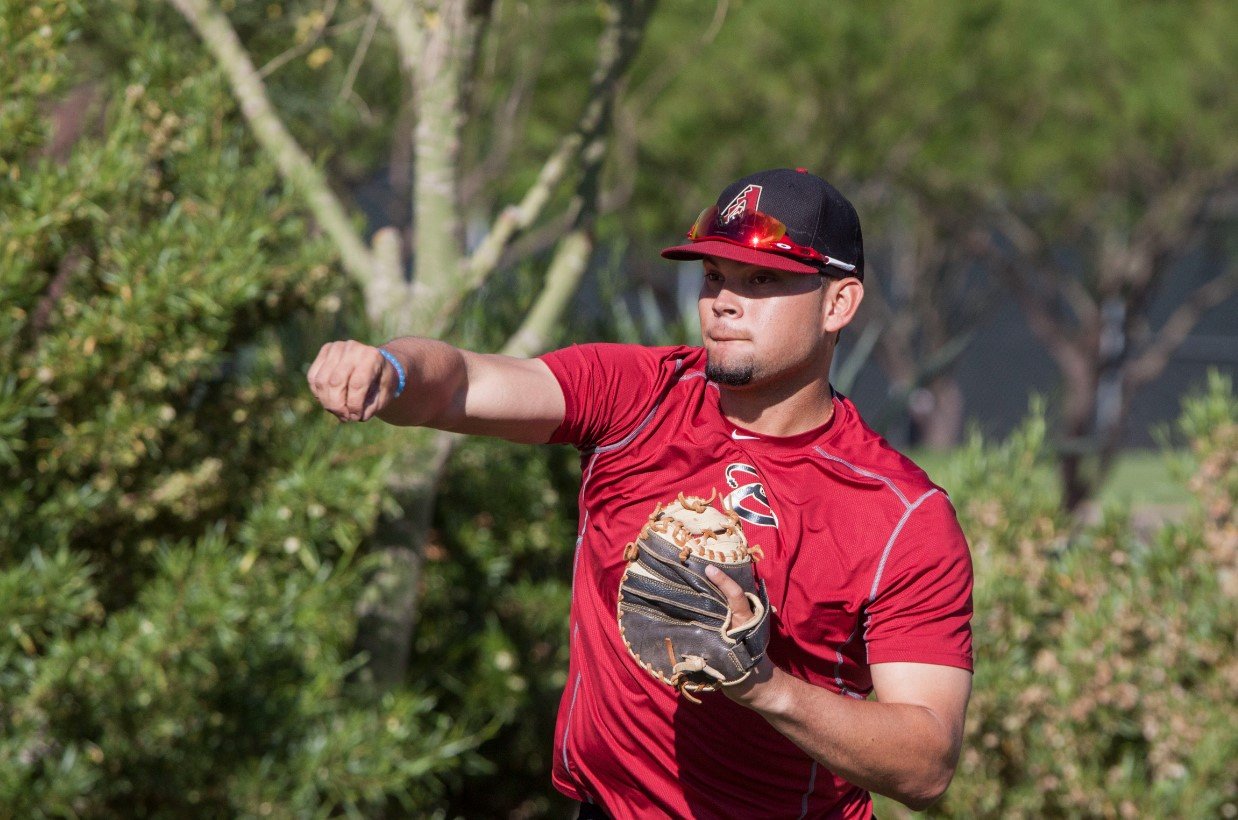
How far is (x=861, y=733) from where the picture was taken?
8.34 feet

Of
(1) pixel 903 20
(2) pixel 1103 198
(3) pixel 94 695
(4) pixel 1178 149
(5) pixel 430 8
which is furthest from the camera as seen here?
(2) pixel 1103 198

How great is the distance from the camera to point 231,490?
208 inches

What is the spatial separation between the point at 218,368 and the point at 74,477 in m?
0.67

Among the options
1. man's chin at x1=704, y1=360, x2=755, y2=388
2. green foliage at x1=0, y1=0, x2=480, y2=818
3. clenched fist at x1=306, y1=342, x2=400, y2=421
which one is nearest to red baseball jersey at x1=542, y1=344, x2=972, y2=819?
man's chin at x1=704, y1=360, x2=755, y2=388

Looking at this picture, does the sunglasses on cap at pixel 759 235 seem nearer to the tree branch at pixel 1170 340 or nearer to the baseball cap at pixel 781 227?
the baseball cap at pixel 781 227

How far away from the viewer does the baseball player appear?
9.07 ft

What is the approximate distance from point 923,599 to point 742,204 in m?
0.95

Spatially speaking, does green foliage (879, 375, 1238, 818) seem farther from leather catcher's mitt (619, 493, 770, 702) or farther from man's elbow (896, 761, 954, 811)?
leather catcher's mitt (619, 493, 770, 702)

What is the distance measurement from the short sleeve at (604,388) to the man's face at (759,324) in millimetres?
230

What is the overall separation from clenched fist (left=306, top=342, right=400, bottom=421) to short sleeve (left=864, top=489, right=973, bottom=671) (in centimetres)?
112

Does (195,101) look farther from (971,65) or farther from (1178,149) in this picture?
(1178,149)

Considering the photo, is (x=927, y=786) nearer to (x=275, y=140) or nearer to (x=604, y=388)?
(x=604, y=388)

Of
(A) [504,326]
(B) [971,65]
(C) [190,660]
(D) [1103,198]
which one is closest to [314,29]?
(A) [504,326]

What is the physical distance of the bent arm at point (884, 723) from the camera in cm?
251
